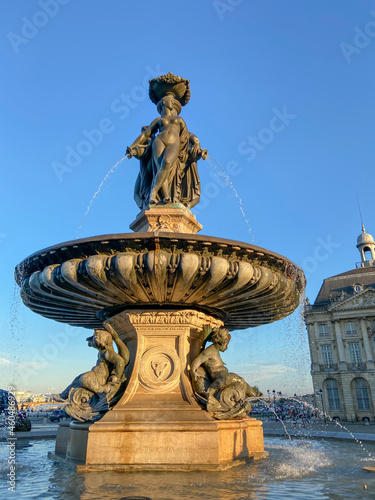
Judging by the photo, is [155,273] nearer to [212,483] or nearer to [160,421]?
[160,421]

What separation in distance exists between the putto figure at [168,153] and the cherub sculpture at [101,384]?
282 cm

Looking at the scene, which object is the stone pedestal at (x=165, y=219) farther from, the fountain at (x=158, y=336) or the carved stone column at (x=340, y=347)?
the carved stone column at (x=340, y=347)

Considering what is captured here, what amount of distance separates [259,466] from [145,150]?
6.01m

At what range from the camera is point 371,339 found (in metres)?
51.9

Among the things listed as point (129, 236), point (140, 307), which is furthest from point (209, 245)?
point (140, 307)

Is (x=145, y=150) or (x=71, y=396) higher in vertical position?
(x=145, y=150)

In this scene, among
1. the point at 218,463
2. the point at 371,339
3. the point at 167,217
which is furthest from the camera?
the point at 371,339

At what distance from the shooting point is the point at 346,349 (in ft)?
174

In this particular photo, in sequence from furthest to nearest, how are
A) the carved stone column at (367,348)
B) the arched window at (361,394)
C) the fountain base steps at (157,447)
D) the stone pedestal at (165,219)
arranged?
the carved stone column at (367,348) < the arched window at (361,394) < the stone pedestal at (165,219) < the fountain base steps at (157,447)

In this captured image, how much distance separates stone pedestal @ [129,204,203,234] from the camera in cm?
748

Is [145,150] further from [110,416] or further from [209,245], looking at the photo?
[110,416]

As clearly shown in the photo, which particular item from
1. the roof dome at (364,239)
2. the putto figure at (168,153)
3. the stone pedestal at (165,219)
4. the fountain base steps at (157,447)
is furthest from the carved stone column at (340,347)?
the fountain base steps at (157,447)

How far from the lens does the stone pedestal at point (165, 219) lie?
7.48 metres

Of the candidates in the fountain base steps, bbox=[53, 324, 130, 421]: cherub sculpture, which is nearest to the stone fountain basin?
bbox=[53, 324, 130, 421]: cherub sculpture
